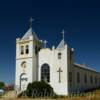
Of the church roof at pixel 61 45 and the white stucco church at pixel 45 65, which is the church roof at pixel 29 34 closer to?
the white stucco church at pixel 45 65

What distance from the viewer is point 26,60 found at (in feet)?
150

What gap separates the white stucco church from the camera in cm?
4328

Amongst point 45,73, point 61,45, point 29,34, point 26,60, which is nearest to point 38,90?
point 45,73

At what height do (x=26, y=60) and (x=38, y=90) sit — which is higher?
(x=26, y=60)

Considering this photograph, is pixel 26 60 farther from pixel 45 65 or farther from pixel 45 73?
pixel 45 73

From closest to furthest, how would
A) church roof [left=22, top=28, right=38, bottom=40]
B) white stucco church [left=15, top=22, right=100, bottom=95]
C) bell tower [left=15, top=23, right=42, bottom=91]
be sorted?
white stucco church [left=15, top=22, right=100, bottom=95]
bell tower [left=15, top=23, right=42, bottom=91]
church roof [left=22, top=28, right=38, bottom=40]

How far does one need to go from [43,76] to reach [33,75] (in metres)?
1.67

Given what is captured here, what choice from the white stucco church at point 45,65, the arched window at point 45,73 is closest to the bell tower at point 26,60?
the white stucco church at point 45,65

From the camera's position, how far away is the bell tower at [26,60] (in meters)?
44.8

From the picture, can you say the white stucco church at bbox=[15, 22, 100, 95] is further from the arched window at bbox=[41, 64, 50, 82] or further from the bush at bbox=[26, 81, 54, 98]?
the bush at bbox=[26, 81, 54, 98]

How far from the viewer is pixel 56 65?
4388cm

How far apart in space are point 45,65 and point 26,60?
340 cm

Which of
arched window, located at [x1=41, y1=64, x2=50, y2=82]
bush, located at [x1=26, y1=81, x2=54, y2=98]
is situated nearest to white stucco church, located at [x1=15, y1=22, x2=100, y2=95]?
arched window, located at [x1=41, y1=64, x2=50, y2=82]

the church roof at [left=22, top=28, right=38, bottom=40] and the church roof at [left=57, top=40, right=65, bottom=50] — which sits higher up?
the church roof at [left=22, top=28, right=38, bottom=40]
